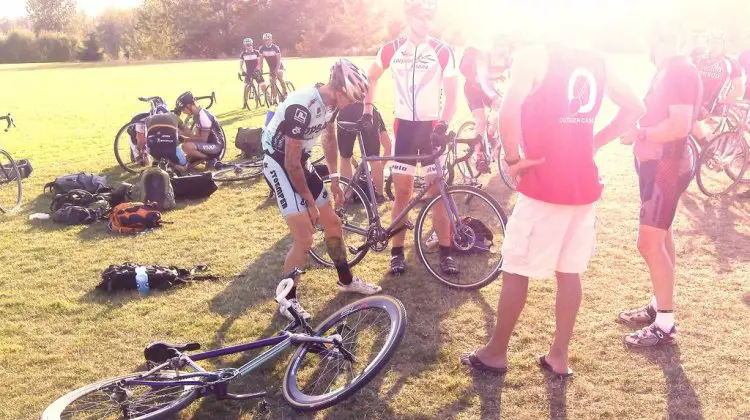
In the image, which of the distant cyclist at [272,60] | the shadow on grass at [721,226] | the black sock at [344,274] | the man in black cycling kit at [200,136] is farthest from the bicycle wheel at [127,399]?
the distant cyclist at [272,60]

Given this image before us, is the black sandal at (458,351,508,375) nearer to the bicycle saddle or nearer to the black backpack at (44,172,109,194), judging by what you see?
the bicycle saddle

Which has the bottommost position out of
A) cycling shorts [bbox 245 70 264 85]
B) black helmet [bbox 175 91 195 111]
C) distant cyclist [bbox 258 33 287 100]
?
black helmet [bbox 175 91 195 111]

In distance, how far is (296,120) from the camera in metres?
4.28

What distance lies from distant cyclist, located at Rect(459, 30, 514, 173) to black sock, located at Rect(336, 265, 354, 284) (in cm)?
401

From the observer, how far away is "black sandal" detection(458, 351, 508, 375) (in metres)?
4.01

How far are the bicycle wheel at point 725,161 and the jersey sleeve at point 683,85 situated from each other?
15.8 ft

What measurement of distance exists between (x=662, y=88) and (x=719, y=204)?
4705 mm

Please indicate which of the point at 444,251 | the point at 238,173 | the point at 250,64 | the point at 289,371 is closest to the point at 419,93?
the point at 444,251

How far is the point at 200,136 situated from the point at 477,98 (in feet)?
15.6

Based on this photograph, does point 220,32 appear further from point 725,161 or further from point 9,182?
point 725,161

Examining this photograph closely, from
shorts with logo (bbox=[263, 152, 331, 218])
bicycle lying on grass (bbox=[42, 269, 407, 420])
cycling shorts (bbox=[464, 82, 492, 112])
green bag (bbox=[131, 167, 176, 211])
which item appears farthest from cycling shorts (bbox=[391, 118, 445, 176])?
green bag (bbox=[131, 167, 176, 211])

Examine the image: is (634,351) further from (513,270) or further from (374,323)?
(374,323)

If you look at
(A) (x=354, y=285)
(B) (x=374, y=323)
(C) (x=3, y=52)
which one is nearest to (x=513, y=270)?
(B) (x=374, y=323)

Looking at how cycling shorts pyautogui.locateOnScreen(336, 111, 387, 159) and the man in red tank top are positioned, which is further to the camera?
cycling shorts pyautogui.locateOnScreen(336, 111, 387, 159)
